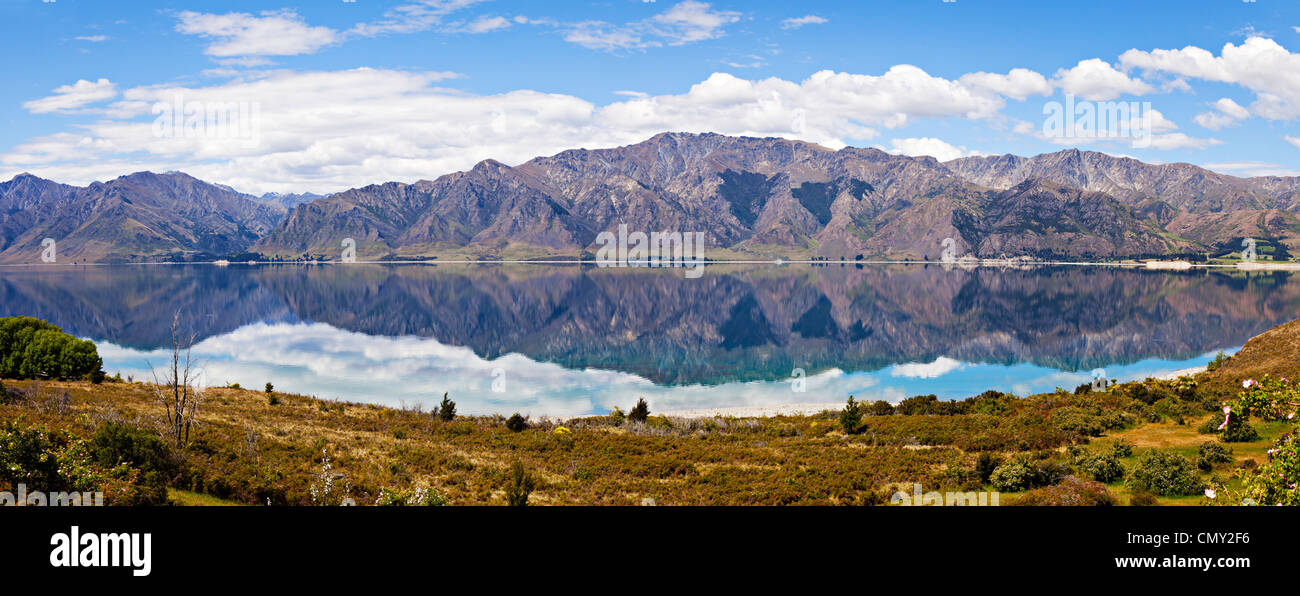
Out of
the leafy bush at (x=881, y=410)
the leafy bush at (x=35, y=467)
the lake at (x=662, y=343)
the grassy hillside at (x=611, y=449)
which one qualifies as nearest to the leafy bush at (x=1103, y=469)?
the grassy hillside at (x=611, y=449)

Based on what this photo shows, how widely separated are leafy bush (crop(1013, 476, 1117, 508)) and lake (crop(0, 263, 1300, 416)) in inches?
1748

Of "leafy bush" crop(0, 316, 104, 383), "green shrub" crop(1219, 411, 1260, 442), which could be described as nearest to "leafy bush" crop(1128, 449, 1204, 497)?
"green shrub" crop(1219, 411, 1260, 442)

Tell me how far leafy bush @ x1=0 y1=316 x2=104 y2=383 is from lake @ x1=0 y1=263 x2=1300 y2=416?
19672mm

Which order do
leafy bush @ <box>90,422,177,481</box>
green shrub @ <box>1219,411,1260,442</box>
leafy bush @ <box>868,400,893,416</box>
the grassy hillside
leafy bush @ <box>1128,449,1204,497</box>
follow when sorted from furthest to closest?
leafy bush @ <box>868,400,893,416</box> → green shrub @ <box>1219,411,1260,442</box> → the grassy hillside → leafy bush @ <box>1128,449,1204,497</box> → leafy bush @ <box>90,422,177,481</box>

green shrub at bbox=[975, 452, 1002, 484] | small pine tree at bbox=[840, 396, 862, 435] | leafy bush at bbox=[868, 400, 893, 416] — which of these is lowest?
leafy bush at bbox=[868, 400, 893, 416]

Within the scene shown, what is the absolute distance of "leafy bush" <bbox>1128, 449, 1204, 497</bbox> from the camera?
77.0ft

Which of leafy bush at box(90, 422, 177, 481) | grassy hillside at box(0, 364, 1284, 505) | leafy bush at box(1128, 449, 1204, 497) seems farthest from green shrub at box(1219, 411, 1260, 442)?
leafy bush at box(90, 422, 177, 481)

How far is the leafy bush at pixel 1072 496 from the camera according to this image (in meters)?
21.5

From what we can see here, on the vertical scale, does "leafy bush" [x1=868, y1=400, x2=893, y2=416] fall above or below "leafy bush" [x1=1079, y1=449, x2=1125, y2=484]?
below

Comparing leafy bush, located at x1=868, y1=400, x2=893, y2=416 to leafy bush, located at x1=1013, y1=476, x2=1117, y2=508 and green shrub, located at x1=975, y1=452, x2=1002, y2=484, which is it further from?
leafy bush, located at x1=1013, y1=476, x2=1117, y2=508

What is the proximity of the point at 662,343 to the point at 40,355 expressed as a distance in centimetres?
7910

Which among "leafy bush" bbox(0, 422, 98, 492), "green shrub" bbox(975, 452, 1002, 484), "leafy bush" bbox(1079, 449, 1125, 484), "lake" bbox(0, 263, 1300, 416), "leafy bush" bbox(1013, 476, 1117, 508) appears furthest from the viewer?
"lake" bbox(0, 263, 1300, 416)

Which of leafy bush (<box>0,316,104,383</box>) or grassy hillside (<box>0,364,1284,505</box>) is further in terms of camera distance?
leafy bush (<box>0,316,104,383</box>)

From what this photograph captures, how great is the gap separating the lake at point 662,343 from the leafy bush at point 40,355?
19672 mm
